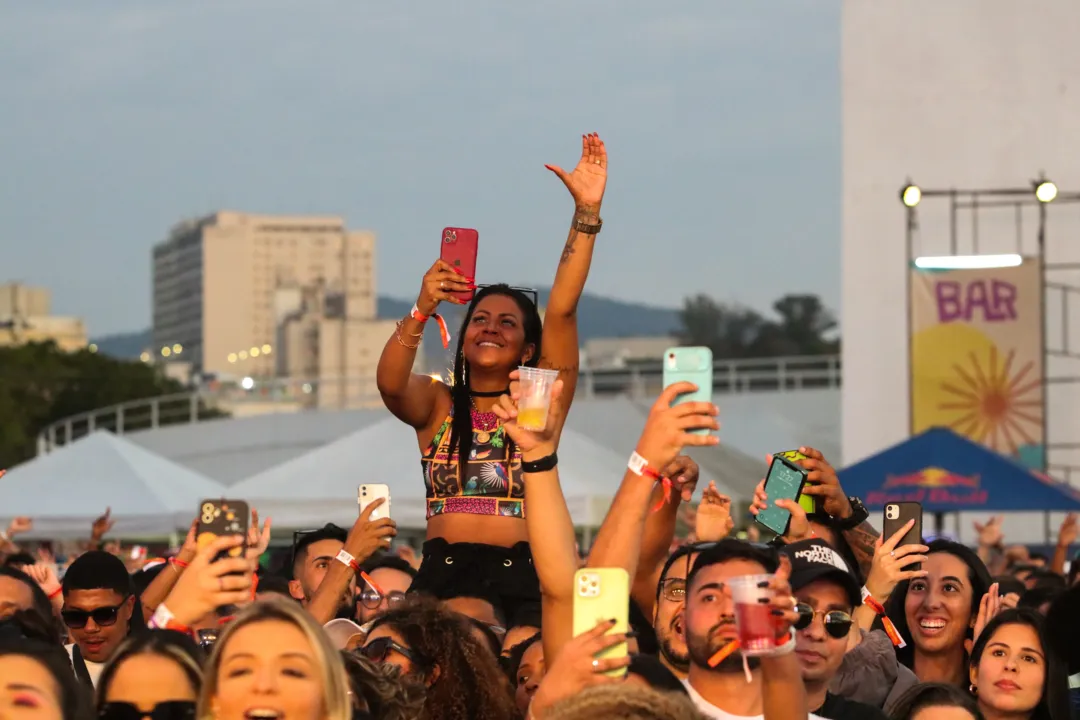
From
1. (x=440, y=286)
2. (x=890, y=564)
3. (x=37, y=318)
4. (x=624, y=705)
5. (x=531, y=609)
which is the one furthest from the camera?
(x=37, y=318)

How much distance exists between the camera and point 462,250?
671cm

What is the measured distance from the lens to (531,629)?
605 centimetres

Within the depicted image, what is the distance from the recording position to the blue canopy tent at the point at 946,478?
15.8 m

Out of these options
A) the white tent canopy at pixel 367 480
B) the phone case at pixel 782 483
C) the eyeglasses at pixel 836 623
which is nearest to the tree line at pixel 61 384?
the white tent canopy at pixel 367 480

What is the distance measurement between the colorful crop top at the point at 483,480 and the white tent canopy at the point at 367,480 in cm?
1066

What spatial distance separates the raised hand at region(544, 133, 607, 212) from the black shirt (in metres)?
1.83

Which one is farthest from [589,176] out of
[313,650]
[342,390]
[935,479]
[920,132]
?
[342,390]

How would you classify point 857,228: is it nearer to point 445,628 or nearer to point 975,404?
point 975,404

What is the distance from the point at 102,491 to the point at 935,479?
27.1 ft

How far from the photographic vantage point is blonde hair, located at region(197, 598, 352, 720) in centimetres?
409

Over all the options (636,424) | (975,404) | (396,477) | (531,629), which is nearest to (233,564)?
(531,629)

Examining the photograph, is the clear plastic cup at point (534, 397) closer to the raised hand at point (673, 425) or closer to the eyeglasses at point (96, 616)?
the raised hand at point (673, 425)

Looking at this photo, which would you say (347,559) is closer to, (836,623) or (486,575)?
(486,575)

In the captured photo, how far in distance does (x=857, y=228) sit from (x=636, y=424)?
672 inches
